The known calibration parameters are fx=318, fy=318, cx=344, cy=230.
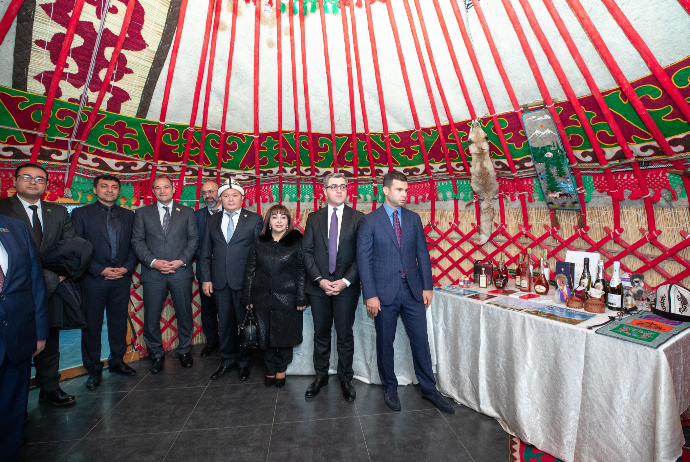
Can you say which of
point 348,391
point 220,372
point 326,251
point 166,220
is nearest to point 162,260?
point 166,220

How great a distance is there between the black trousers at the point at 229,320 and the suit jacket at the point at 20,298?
3.26ft

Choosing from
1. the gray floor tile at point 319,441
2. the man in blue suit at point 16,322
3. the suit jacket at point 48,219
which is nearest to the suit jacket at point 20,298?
the man in blue suit at point 16,322

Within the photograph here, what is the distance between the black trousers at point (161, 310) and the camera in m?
2.38

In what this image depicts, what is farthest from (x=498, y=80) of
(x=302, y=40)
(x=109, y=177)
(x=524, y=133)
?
(x=109, y=177)

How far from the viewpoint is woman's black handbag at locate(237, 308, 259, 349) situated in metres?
2.03

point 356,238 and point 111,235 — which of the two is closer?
point 356,238

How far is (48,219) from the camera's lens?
1.92m

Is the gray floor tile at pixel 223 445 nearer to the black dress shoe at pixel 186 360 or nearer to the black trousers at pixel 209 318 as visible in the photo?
the black dress shoe at pixel 186 360

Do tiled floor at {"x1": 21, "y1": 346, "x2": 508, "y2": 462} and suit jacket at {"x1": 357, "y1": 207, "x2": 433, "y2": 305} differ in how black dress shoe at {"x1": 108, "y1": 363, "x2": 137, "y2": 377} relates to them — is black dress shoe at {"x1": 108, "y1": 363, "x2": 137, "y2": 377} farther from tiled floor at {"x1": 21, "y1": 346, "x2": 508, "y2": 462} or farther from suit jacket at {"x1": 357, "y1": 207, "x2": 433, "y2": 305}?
suit jacket at {"x1": 357, "y1": 207, "x2": 433, "y2": 305}

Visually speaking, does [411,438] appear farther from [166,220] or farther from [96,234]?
[96,234]

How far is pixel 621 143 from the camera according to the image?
1.93 metres

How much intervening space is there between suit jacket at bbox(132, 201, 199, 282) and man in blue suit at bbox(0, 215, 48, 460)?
0.95 meters

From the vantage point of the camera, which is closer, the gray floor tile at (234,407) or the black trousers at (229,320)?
the gray floor tile at (234,407)

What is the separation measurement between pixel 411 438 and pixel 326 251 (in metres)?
1.10
